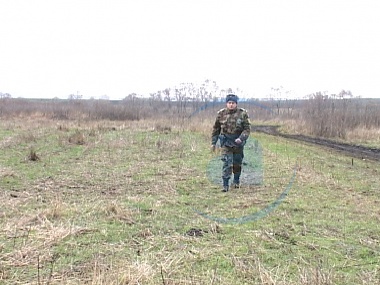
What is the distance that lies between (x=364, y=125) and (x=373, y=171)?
14210 mm

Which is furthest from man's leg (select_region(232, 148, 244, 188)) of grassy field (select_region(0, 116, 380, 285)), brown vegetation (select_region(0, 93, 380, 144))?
brown vegetation (select_region(0, 93, 380, 144))

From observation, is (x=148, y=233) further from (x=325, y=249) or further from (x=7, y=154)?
(x=7, y=154)

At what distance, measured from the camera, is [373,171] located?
34.4 feet

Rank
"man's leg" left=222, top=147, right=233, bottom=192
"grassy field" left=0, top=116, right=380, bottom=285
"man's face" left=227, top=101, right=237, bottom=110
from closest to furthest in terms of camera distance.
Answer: "grassy field" left=0, top=116, right=380, bottom=285
"man's face" left=227, top=101, right=237, bottom=110
"man's leg" left=222, top=147, right=233, bottom=192

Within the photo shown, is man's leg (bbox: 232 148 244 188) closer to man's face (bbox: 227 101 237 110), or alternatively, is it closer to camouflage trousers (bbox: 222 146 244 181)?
camouflage trousers (bbox: 222 146 244 181)

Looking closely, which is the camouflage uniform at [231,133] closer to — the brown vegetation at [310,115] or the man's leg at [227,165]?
the man's leg at [227,165]

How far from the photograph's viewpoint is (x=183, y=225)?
491 centimetres

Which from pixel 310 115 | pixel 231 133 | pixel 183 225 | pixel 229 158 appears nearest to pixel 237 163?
pixel 229 158

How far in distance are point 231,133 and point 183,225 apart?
2.72 meters

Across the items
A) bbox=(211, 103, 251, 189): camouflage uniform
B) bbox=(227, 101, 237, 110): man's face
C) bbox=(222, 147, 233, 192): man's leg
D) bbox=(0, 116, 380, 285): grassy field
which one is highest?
bbox=(227, 101, 237, 110): man's face

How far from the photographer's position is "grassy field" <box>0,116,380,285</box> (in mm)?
3406

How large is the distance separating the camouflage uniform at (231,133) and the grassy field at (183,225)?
0.58 m

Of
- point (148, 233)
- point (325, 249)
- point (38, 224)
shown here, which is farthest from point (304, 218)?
point (38, 224)

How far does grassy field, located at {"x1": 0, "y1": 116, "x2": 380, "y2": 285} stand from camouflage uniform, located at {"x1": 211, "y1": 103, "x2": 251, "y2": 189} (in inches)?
22.9
